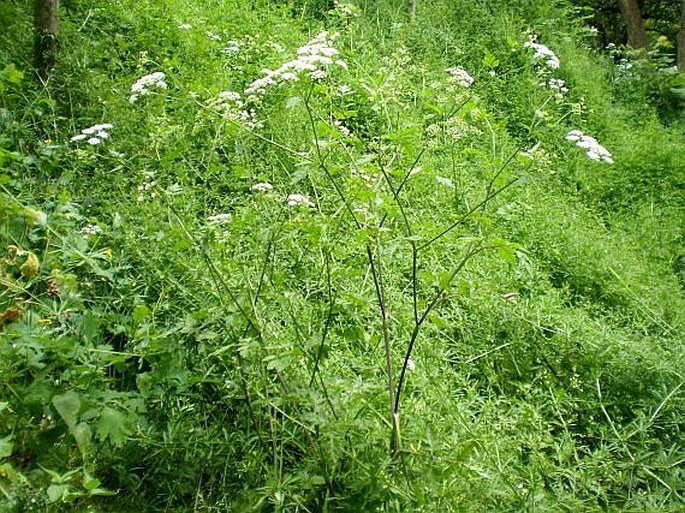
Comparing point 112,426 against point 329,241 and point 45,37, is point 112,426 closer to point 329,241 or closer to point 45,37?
point 329,241

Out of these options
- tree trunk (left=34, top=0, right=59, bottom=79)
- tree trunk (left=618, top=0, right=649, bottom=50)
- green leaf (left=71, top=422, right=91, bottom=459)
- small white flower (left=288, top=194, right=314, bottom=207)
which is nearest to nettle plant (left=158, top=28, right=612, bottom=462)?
small white flower (left=288, top=194, right=314, bottom=207)

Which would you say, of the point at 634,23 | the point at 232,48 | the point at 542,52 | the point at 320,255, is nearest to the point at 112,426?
the point at 320,255

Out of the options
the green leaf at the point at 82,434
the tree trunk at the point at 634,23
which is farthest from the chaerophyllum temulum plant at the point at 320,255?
the tree trunk at the point at 634,23

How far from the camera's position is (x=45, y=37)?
531 cm

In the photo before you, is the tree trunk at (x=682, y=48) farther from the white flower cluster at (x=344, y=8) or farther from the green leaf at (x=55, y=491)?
the green leaf at (x=55, y=491)

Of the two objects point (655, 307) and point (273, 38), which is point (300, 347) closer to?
point (655, 307)

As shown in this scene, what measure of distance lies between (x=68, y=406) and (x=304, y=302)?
1118 mm

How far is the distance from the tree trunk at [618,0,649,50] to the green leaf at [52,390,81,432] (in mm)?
10824

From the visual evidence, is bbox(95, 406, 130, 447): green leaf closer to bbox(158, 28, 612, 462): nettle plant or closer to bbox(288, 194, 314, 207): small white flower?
bbox(158, 28, 612, 462): nettle plant

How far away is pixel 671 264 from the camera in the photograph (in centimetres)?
559

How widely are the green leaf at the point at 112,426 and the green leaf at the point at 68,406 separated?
0.08 meters

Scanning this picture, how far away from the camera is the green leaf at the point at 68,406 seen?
2.26 metres

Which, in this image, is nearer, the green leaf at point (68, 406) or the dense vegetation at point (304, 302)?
the green leaf at point (68, 406)

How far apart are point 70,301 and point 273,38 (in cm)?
416
